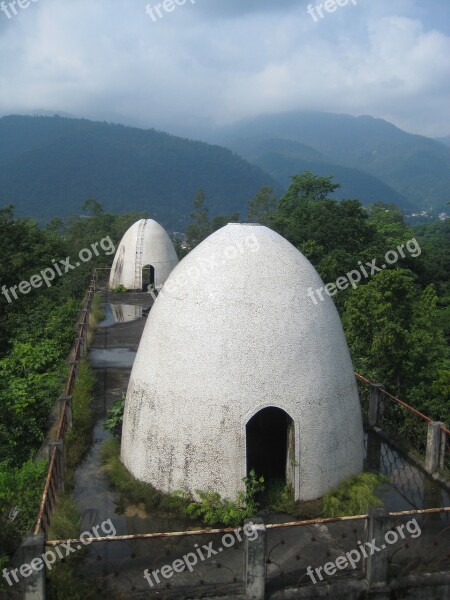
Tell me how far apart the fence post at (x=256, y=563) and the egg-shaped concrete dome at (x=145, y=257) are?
71.8ft

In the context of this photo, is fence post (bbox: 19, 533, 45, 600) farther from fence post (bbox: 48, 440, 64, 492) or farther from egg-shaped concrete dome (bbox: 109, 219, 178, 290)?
egg-shaped concrete dome (bbox: 109, 219, 178, 290)

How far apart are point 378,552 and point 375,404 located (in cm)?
473

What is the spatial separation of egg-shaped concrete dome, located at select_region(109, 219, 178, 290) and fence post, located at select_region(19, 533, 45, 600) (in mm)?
21872

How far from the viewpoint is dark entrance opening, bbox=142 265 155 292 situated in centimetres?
2847

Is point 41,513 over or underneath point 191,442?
underneath

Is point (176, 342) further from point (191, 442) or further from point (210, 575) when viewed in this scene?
point (210, 575)

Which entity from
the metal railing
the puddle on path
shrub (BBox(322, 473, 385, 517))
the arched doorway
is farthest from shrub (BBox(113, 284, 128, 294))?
shrub (BBox(322, 473, 385, 517))

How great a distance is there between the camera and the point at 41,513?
280 inches

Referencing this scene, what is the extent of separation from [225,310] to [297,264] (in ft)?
4.90

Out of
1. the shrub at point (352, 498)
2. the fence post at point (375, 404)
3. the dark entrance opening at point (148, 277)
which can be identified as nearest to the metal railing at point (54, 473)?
the shrub at point (352, 498)

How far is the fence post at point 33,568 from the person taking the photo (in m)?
6.15

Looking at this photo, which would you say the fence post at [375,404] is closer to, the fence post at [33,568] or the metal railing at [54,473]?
the metal railing at [54,473]

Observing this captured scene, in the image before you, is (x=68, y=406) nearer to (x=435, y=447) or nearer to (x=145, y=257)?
(x=435, y=447)

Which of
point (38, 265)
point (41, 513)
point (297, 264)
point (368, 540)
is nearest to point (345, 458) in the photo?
point (368, 540)
